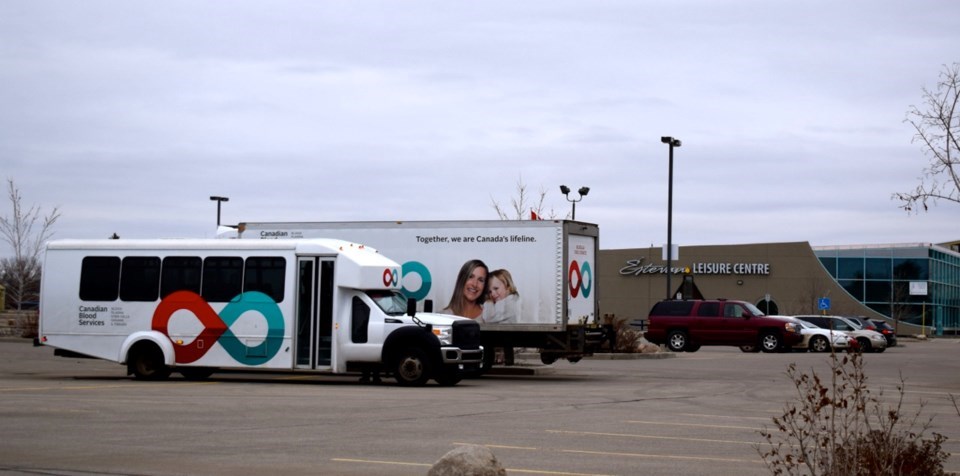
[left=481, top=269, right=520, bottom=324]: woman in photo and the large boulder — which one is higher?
[left=481, top=269, right=520, bottom=324]: woman in photo

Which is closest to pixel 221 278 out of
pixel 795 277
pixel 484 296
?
pixel 484 296

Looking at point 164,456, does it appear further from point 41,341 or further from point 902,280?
point 902,280

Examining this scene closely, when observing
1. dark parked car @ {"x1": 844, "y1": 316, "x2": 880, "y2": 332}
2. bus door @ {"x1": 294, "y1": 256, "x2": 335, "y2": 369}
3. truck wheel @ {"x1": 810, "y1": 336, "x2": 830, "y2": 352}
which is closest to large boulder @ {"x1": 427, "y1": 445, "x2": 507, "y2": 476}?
bus door @ {"x1": 294, "y1": 256, "x2": 335, "y2": 369}

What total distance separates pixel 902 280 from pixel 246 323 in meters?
69.7

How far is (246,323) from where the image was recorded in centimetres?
2292

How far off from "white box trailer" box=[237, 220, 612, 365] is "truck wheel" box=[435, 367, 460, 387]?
98.1 inches

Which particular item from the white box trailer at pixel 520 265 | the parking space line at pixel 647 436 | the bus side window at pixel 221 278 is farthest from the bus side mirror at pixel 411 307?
the parking space line at pixel 647 436

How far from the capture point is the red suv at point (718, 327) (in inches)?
1660

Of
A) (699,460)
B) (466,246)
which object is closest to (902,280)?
(466,246)

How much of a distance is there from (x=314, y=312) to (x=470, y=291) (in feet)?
12.1

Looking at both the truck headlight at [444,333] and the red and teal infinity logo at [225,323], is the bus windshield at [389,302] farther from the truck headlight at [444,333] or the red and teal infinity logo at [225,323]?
the red and teal infinity logo at [225,323]

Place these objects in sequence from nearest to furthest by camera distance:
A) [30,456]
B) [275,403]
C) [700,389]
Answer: [30,456] < [275,403] < [700,389]

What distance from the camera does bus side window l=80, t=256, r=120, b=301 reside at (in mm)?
23562

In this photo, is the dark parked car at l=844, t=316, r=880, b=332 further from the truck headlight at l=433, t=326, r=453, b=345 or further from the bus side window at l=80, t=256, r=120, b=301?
the bus side window at l=80, t=256, r=120, b=301
